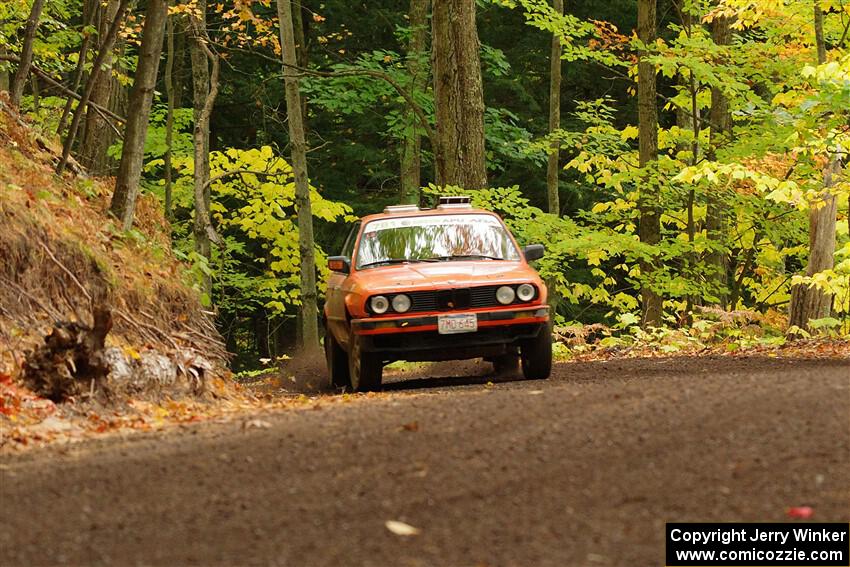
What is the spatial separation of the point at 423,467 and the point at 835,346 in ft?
36.1

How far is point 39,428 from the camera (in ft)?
29.0

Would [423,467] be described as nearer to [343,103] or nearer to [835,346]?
[835,346]

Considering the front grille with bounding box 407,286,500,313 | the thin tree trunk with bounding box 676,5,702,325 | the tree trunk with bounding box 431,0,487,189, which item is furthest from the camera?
the thin tree trunk with bounding box 676,5,702,325

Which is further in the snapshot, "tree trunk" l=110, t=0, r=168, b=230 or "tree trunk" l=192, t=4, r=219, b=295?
"tree trunk" l=192, t=4, r=219, b=295

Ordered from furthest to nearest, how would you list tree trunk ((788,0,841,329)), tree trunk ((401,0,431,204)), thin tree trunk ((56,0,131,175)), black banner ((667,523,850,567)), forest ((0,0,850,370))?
tree trunk ((401,0,431,204))
tree trunk ((788,0,841,329))
forest ((0,0,850,370))
thin tree trunk ((56,0,131,175))
black banner ((667,523,850,567))

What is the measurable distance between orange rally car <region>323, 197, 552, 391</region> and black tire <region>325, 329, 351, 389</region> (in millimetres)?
799

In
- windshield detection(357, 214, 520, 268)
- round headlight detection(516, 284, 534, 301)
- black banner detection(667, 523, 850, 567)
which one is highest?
windshield detection(357, 214, 520, 268)

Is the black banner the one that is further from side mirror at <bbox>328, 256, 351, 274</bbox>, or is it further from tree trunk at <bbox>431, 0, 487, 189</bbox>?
tree trunk at <bbox>431, 0, 487, 189</bbox>

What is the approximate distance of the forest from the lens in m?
16.9

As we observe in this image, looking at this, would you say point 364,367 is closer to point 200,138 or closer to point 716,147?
point 716,147

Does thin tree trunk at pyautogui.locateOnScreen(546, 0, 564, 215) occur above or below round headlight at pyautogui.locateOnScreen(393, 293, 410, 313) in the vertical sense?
above

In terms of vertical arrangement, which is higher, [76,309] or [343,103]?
[343,103]

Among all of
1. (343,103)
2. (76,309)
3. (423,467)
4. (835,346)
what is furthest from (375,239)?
(343,103)

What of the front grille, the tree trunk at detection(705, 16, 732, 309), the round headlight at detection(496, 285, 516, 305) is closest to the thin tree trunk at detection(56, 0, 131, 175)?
the front grille
